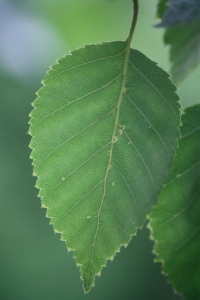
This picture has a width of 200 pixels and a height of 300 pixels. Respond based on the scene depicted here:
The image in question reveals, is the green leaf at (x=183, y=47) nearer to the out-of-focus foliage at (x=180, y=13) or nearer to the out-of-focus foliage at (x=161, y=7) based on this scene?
the out-of-focus foliage at (x=161, y=7)

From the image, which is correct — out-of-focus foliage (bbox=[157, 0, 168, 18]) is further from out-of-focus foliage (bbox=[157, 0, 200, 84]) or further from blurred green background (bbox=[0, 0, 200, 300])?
blurred green background (bbox=[0, 0, 200, 300])

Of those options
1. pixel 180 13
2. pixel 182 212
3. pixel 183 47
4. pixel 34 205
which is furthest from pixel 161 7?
pixel 34 205

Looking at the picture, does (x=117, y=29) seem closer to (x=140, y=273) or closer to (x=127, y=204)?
(x=140, y=273)

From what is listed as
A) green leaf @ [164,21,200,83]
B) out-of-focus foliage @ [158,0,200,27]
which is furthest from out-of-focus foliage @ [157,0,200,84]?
out-of-focus foliage @ [158,0,200,27]

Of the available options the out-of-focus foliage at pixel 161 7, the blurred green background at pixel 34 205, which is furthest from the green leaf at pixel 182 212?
the blurred green background at pixel 34 205

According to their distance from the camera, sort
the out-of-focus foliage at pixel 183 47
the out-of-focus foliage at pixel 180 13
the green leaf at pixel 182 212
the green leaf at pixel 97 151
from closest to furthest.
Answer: the out-of-focus foliage at pixel 180 13
the green leaf at pixel 97 151
the green leaf at pixel 182 212
the out-of-focus foliage at pixel 183 47

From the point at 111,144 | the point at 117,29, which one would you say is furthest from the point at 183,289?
the point at 117,29

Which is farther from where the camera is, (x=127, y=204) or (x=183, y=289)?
(x=183, y=289)
